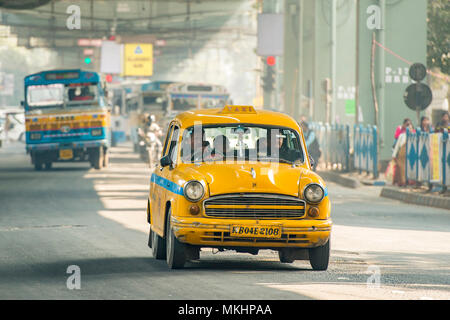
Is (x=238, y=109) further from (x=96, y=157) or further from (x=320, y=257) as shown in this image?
(x=96, y=157)

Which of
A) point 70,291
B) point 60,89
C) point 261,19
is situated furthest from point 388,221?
point 261,19

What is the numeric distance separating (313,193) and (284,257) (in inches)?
52.1

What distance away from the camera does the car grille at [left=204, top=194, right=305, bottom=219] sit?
11.2m

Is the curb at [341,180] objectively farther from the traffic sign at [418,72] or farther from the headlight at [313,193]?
the headlight at [313,193]

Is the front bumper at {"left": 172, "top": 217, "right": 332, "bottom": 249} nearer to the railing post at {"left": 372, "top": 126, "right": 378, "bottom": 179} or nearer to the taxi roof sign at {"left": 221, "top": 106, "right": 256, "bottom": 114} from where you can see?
the taxi roof sign at {"left": 221, "top": 106, "right": 256, "bottom": 114}

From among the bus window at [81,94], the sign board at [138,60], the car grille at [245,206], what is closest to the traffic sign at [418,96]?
the bus window at [81,94]

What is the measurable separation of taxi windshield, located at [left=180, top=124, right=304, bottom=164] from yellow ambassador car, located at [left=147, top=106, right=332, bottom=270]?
0.04 ft

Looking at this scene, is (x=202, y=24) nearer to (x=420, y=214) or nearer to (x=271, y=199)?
(x=420, y=214)

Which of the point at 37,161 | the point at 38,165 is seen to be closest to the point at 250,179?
the point at 37,161

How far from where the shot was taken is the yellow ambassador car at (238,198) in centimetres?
1120

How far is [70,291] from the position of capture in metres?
9.98

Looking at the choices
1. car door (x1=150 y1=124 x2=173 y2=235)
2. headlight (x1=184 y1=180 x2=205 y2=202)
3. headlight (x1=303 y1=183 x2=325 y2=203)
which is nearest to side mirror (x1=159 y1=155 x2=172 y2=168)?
car door (x1=150 y1=124 x2=173 y2=235)

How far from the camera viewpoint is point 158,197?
12688 mm

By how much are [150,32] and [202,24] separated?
225 inches
